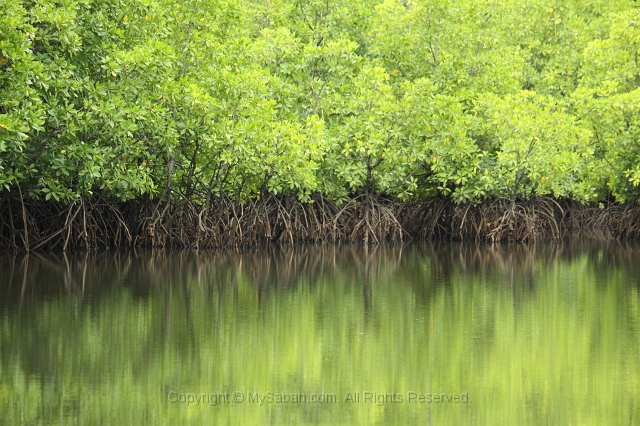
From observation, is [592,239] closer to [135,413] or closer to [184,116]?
[184,116]

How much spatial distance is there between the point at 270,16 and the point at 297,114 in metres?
2.36

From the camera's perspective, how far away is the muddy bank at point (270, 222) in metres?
16.6

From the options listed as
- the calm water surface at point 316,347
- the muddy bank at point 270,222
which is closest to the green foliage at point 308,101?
the muddy bank at point 270,222

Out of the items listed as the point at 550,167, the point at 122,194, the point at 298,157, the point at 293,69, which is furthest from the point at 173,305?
the point at 550,167

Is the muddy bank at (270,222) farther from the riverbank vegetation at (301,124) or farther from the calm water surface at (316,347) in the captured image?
the calm water surface at (316,347)

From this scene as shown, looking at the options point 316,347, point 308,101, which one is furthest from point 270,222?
point 316,347

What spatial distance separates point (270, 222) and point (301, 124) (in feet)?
8.29

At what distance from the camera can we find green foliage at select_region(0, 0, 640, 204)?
1428 centimetres

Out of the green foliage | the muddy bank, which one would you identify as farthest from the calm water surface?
the muddy bank

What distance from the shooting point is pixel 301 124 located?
17.7 m

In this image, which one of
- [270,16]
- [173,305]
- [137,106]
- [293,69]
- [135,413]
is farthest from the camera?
[270,16]

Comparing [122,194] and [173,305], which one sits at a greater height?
[122,194]

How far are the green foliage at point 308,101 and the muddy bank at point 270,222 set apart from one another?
36 centimetres

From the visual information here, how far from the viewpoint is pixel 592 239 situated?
22.8m
